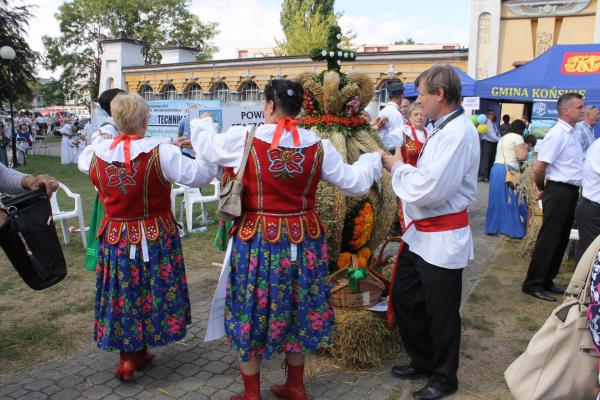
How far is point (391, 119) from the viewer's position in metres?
6.64

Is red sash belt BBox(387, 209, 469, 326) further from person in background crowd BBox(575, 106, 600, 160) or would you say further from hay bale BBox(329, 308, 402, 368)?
person in background crowd BBox(575, 106, 600, 160)

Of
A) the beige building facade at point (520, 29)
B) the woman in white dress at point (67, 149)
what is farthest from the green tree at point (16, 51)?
the beige building facade at point (520, 29)

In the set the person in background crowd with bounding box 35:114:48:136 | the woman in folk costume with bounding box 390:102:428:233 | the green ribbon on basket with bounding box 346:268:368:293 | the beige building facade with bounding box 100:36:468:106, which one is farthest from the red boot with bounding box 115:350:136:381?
the person in background crowd with bounding box 35:114:48:136

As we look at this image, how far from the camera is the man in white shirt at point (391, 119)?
5289mm

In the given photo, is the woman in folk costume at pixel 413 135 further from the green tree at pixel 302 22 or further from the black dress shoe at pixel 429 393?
the green tree at pixel 302 22

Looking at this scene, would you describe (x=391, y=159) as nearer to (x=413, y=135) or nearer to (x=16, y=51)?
(x=413, y=135)

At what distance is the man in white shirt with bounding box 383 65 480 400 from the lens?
2.74 m

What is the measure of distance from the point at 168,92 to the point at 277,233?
26156 millimetres

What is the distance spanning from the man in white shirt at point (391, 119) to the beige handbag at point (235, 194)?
258 cm

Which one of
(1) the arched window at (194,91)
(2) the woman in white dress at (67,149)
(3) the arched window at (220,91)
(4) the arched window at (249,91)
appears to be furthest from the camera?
(1) the arched window at (194,91)

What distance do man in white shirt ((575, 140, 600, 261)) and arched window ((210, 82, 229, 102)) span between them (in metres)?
22.3

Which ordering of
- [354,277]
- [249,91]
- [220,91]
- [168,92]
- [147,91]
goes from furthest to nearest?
1. [147,91]
2. [168,92]
3. [220,91]
4. [249,91]
5. [354,277]

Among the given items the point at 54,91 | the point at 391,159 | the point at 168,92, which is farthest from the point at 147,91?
the point at 391,159

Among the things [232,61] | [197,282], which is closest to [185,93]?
[232,61]
